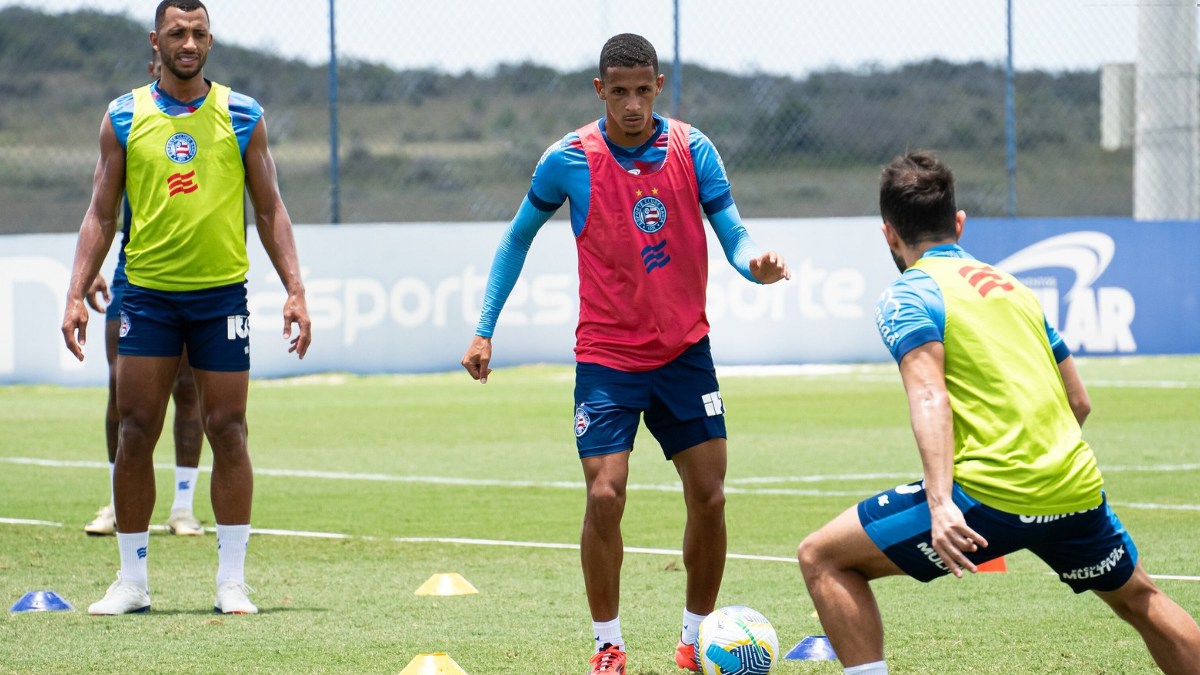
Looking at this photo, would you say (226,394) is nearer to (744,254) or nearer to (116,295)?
(744,254)

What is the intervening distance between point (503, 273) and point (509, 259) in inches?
2.3

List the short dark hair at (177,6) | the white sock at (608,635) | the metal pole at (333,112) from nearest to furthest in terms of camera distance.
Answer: the white sock at (608,635)
the short dark hair at (177,6)
the metal pole at (333,112)

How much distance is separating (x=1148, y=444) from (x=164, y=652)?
338 inches

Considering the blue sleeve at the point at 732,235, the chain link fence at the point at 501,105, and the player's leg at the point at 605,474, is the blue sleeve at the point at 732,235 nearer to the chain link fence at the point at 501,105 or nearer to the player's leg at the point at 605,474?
the player's leg at the point at 605,474

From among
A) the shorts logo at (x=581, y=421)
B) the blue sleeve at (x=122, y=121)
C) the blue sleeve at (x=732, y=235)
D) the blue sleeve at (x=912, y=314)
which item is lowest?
the shorts logo at (x=581, y=421)

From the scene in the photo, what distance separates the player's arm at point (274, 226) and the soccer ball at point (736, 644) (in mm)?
2201

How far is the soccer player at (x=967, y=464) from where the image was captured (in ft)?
13.1

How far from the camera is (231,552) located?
20.6 ft

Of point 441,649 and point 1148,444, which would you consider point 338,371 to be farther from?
point 441,649

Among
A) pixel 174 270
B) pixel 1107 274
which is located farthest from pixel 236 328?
pixel 1107 274

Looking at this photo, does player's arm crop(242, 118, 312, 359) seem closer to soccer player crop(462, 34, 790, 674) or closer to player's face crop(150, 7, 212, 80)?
player's face crop(150, 7, 212, 80)

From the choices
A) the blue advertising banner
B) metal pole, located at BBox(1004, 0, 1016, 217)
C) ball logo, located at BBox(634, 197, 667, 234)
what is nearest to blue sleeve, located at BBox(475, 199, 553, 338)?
ball logo, located at BBox(634, 197, 667, 234)

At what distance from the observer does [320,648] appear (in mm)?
5496

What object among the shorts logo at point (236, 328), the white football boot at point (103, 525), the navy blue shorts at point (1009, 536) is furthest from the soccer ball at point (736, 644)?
the white football boot at point (103, 525)
